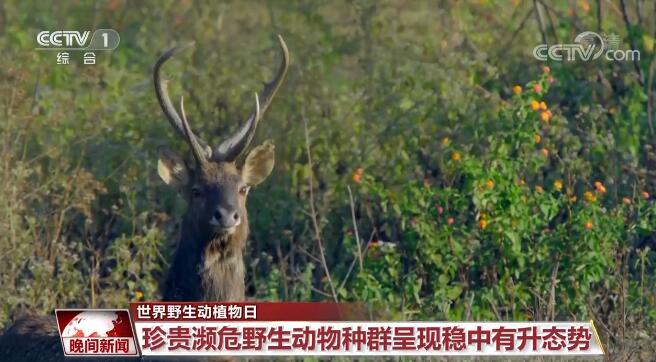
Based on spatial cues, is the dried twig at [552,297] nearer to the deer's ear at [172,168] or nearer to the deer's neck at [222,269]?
the deer's neck at [222,269]

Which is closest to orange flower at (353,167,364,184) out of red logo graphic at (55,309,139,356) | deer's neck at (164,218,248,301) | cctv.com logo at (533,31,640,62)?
cctv.com logo at (533,31,640,62)

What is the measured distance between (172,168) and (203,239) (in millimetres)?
470

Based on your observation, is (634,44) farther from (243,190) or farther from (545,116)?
(243,190)

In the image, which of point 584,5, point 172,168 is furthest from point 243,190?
point 584,5

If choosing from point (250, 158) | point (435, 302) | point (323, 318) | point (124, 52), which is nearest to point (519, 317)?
point (435, 302)

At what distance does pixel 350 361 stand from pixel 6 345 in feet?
5.89

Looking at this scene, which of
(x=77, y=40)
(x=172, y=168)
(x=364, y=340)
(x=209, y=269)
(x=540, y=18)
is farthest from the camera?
(x=540, y=18)

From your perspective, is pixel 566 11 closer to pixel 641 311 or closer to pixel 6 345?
pixel 641 311

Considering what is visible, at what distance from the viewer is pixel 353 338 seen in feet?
24.3

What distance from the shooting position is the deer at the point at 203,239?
780 cm

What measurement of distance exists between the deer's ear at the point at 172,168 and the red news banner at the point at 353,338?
828 millimetres

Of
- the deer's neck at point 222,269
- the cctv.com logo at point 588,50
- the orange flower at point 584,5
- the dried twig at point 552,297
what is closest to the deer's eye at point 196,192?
the deer's neck at point 222,269

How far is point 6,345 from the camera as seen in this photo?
792 centimetres

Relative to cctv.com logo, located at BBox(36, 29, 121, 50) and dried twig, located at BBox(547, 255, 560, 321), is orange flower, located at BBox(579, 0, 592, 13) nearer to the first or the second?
dried twig, located at BBox(547, 255, 560, 321)
